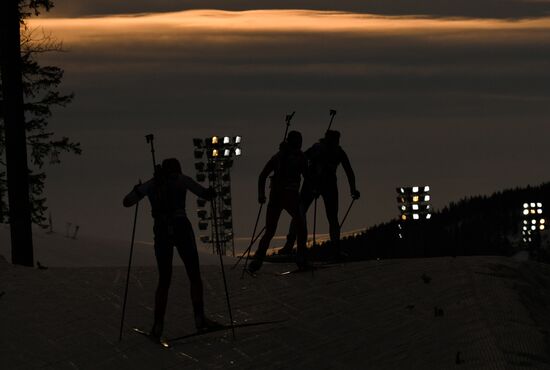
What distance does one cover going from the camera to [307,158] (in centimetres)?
2698

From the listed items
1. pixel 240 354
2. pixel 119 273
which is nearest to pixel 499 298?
pixel 240 354

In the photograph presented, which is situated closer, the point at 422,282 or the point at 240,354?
the point at 240,354

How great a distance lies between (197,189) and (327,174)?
6.66 m

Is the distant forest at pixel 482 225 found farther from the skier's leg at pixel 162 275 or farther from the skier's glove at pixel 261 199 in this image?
the skier's leg at pixel 162 275

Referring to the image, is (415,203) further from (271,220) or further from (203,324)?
(203,324)

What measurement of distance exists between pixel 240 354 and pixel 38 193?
2768cm

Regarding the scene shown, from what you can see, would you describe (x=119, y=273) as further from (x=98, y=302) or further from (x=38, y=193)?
(x=38, y=193)

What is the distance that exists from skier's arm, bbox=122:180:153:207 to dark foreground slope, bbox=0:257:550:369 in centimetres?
205

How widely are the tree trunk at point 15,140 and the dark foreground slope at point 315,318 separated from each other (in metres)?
5.10

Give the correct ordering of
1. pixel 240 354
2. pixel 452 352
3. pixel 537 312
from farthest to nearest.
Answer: pixel 537 312, pixel 240 354, pixel 452 352

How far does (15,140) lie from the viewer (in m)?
33.9

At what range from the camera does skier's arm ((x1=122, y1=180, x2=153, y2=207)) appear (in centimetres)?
2064

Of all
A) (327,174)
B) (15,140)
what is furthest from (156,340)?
(15,140)

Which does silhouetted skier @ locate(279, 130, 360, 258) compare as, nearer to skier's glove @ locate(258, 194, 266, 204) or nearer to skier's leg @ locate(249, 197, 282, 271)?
skier's leg @ locate(249, 197, 282, 271)
